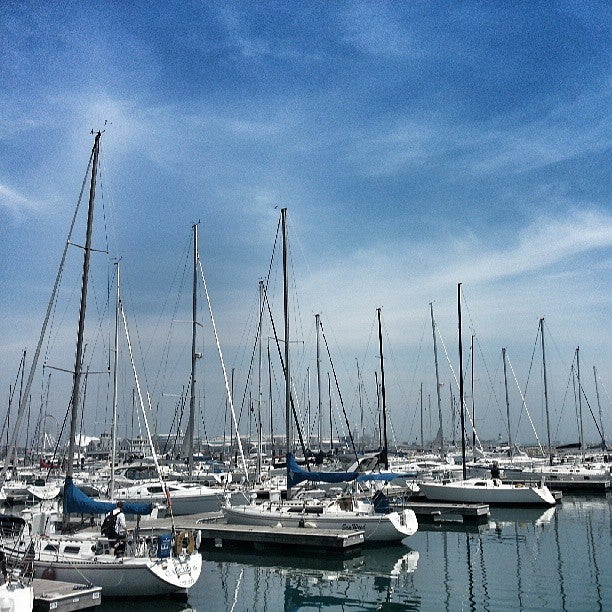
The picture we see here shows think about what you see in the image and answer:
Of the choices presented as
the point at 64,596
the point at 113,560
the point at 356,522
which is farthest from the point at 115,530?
the point at 356,522

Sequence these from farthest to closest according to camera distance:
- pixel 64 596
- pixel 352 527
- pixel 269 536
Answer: pixel 352 527 → pixel 269 536 → pixel 64 596

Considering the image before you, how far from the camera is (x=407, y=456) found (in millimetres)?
79500

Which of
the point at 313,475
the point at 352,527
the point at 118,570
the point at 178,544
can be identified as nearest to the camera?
the point at 118,570

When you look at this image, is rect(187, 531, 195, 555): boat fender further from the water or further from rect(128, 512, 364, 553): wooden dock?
rect(128, 512, 364, 553): wooden dock

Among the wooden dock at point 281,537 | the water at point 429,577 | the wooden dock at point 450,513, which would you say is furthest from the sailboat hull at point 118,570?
the wooden dock at point 450,513

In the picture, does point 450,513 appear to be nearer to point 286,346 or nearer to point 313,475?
point 313,475

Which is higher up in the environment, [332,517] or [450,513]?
[332,517]

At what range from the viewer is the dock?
16891 mm

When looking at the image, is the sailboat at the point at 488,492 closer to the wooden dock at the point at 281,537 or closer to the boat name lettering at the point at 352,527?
the boat name lettering at the point at 352,527

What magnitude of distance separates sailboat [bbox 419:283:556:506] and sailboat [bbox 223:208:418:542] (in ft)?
42.8

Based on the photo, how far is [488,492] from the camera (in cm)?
4350

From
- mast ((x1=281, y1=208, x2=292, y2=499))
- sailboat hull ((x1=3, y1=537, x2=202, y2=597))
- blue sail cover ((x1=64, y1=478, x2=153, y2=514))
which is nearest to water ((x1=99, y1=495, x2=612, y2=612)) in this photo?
sailboat hull ((x1=3, y1=537, x2=202, y2=597))

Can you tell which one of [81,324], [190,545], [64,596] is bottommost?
[64,596]

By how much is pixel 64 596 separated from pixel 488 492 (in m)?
32.5
